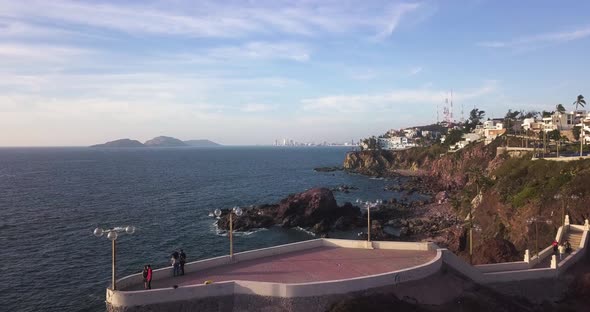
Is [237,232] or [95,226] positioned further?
[95,226]

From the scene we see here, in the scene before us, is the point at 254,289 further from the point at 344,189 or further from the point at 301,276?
the point at 344,189

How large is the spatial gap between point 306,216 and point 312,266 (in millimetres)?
37634

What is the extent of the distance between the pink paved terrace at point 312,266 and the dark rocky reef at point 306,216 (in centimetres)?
3160

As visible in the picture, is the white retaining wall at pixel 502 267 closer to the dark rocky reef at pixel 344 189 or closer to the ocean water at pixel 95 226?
the ocean water at pixel 95 226

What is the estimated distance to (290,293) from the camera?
632 inches

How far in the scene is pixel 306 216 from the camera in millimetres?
57312

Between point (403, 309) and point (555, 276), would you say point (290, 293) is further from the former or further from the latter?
point (555, 276)

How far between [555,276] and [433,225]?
30.4m

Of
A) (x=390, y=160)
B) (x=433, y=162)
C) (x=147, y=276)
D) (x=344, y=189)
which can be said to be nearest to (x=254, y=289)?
(x=147, y=276)

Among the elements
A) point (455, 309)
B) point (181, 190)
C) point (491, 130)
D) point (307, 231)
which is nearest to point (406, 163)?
point (491, 130)

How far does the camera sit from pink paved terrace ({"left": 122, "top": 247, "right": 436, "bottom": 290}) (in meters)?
18.1

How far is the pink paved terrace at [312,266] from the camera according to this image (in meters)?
18.1

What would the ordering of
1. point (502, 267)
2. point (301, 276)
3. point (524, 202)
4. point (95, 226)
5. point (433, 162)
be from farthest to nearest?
point (433, 162) → point (95, 226) → point (524, 202) → point (502, 267) → point (301, 276)

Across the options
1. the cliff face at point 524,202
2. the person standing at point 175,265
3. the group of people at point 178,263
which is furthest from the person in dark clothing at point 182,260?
Answer: the cliff face at point 524,202
